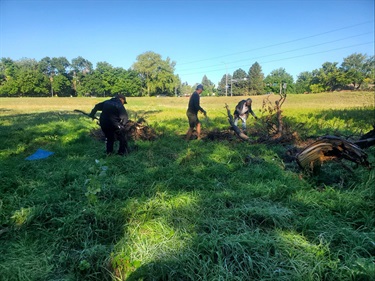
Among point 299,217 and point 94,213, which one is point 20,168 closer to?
point 94,213

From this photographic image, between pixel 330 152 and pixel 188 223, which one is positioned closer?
pixel 188 223

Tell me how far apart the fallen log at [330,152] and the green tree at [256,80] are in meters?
94.7

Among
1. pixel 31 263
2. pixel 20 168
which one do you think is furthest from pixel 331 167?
pixel 20 168

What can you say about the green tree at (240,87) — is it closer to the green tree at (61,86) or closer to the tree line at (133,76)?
the tree line at (133,76)

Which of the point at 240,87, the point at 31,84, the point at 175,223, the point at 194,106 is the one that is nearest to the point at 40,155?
the point at 194,106

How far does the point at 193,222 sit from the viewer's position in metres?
3.13

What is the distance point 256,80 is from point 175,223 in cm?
10076

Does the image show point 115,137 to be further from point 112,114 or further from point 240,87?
point 240,87

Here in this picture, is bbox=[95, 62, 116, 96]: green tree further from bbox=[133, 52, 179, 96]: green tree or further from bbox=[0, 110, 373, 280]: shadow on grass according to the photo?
bbox=[0, 110, 373, 280]: shadow on grass

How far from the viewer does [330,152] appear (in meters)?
4.38

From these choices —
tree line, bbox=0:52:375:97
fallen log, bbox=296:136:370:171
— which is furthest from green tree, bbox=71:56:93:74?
fallen log, bbox=296:136:370:171

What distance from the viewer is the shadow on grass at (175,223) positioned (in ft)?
7.75

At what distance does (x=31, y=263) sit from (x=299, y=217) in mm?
3064

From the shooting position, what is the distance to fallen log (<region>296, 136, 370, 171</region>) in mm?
4156
